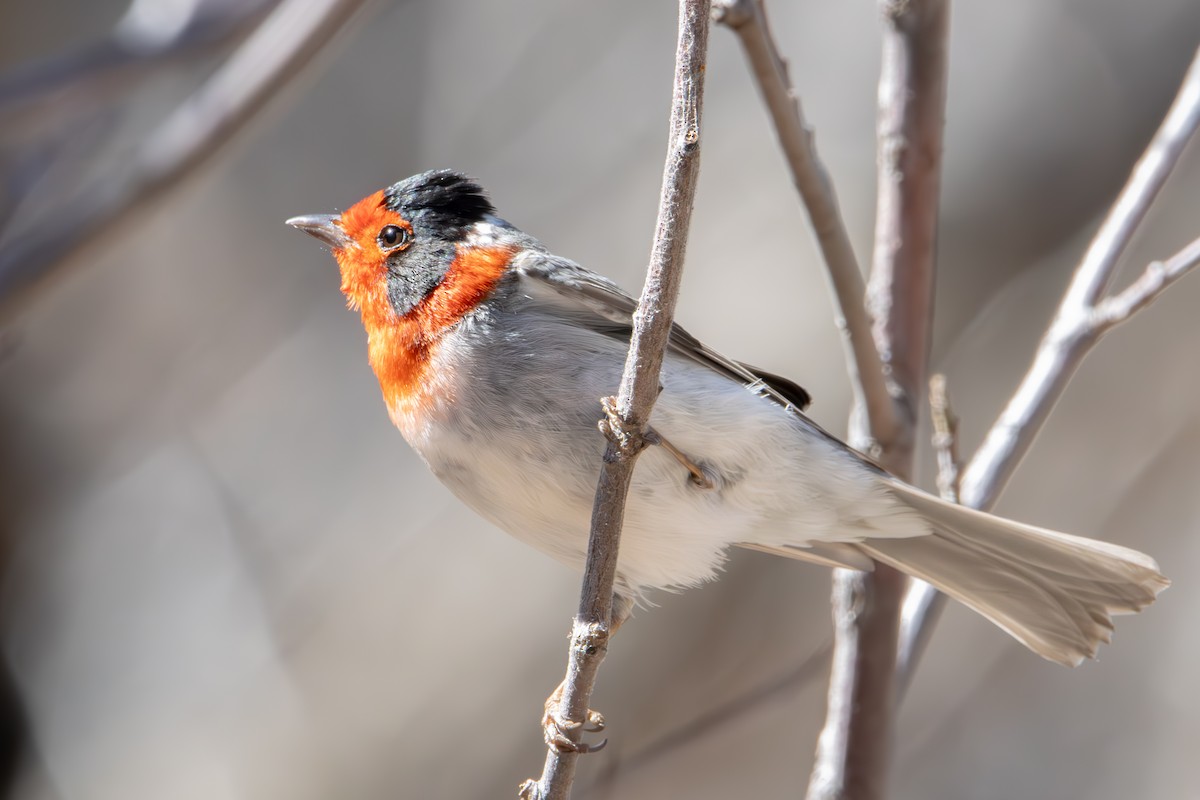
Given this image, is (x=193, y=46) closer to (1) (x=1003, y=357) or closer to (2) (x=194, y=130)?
(2) (x=194, y=130)

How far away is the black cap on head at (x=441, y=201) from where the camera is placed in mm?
3654

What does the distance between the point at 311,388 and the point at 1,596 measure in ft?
6.99

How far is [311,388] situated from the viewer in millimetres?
6586

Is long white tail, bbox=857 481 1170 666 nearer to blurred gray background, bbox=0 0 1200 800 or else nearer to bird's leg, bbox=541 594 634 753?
bird's leg, bbox=541 594 634 753

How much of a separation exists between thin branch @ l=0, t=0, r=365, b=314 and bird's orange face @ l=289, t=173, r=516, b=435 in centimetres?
64

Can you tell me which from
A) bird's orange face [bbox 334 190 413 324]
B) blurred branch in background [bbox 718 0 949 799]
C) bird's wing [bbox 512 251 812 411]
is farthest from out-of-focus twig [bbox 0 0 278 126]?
blurred branch in background [bbox 718 0 949 799]

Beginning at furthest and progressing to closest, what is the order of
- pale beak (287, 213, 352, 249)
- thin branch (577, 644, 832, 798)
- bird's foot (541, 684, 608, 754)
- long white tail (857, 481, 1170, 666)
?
pale beak (287, 213, 352, 249)
long white tail (857, 481, 1170, 666)
thin branch (577, 644, 832, 798)
bird's foot (541, 684, 608, 754)

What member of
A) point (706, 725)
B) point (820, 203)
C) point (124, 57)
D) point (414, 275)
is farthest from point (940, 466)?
point (124, 57)

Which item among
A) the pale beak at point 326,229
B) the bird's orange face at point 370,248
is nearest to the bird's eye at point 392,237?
the bird's orange face at point 370,248

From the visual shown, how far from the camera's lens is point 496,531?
18.8ft

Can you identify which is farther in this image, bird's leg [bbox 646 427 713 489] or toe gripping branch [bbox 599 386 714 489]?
bird's leg [bbox 646 427 713 489]

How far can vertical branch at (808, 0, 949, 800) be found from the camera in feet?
10.5

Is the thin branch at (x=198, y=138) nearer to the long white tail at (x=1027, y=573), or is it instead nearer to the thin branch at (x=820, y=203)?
the thin branch at (x=820, y=203)

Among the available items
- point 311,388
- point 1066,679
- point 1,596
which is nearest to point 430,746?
point 311,388
